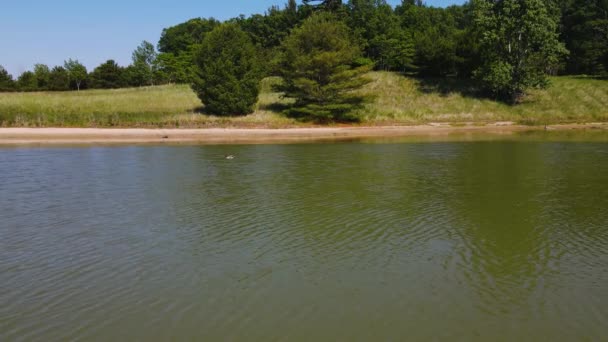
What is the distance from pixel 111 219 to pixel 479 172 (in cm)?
1407

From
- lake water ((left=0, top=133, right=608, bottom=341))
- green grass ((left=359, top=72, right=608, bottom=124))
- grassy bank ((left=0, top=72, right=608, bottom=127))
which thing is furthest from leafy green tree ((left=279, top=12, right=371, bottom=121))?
lake water ((left=0, top=133, right=608, bottom=341))

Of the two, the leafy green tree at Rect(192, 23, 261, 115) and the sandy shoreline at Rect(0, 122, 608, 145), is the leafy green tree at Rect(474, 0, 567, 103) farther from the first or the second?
the leafy green tree at Rect(192, 23, 261, 115)

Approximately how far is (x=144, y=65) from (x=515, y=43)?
68.8 metres

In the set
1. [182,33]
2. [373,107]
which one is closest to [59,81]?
[182,33]

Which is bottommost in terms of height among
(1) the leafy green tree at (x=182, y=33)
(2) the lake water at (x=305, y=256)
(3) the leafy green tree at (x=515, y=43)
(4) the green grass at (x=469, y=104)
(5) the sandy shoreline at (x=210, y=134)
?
(2) the lake water at (x=305, y=256)

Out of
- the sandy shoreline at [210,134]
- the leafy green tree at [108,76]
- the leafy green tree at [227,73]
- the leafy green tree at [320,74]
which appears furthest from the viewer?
the leafy green tree at [108,76]

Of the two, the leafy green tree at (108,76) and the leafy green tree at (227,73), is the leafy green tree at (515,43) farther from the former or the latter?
the leafy green tree at (108,76)

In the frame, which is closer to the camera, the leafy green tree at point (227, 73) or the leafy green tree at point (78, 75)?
the leafy green tree at point (227, 73)

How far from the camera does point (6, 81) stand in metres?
80.5

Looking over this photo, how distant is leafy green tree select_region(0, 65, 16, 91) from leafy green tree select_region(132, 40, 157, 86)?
19.8 meters

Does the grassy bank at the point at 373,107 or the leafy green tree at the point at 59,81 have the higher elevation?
the leafy green tree at the point at 59,81

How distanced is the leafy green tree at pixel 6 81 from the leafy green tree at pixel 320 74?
52878 mm

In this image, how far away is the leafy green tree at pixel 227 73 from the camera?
4319 cm

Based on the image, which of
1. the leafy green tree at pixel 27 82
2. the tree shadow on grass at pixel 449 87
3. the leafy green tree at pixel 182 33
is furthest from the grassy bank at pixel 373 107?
the leafy green tree at pixel 182 33
